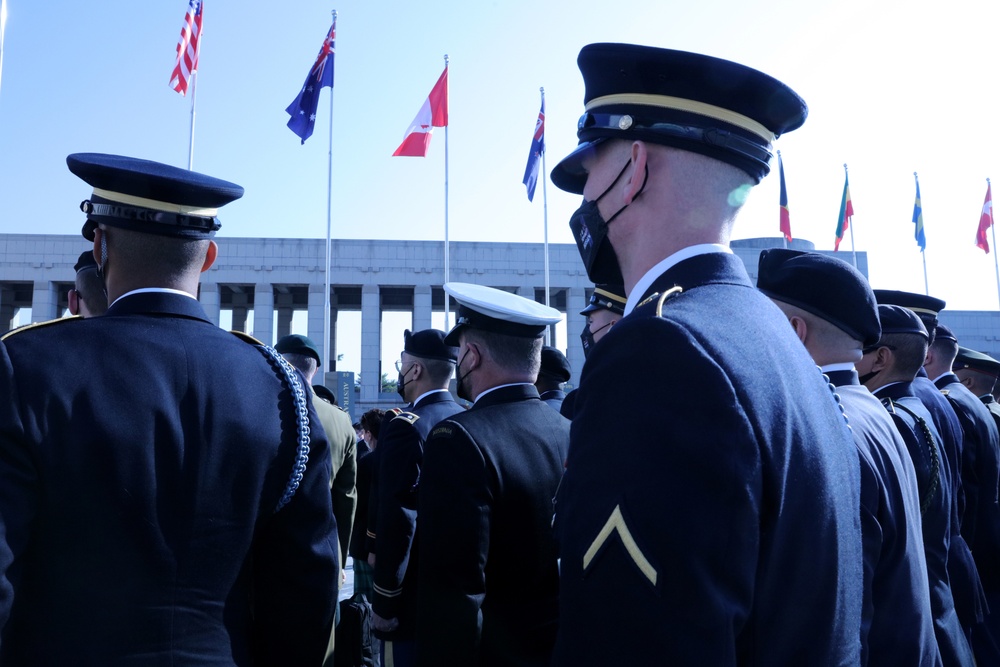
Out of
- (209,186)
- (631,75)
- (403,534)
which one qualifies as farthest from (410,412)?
(631,75)

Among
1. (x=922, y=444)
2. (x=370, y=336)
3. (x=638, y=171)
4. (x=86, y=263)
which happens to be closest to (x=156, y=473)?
(x=638, y=171)

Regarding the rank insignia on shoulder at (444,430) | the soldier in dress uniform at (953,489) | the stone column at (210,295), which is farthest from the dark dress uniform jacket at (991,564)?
the stone column at (210,295)

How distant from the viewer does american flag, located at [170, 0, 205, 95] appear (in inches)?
597

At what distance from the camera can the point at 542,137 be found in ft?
68.8

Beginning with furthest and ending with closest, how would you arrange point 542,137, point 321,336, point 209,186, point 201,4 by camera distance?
point 321,336 < point 542,137 < point 201,4 < point 209,186

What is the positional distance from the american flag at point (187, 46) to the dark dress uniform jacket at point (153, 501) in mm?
15068


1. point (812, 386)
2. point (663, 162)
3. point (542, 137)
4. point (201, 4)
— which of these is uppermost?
point (201, 4)

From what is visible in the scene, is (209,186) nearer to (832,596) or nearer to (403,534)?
(832,596)

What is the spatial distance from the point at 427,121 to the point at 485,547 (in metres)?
17.2

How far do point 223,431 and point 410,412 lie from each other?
3503 millimetres

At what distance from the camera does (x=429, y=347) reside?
19.6 ft

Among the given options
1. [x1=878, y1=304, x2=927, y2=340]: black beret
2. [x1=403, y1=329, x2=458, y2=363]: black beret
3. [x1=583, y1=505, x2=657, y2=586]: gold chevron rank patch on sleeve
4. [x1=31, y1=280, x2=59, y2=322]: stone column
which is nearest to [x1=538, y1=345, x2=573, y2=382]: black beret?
[x1=403, y1=329, x2=458, y2=363]: black beret

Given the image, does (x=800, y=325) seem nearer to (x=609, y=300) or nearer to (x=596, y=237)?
(x=596, y=237)

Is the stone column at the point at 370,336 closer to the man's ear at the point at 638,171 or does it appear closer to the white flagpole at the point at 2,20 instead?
the white flagpole at the point at 2,20
